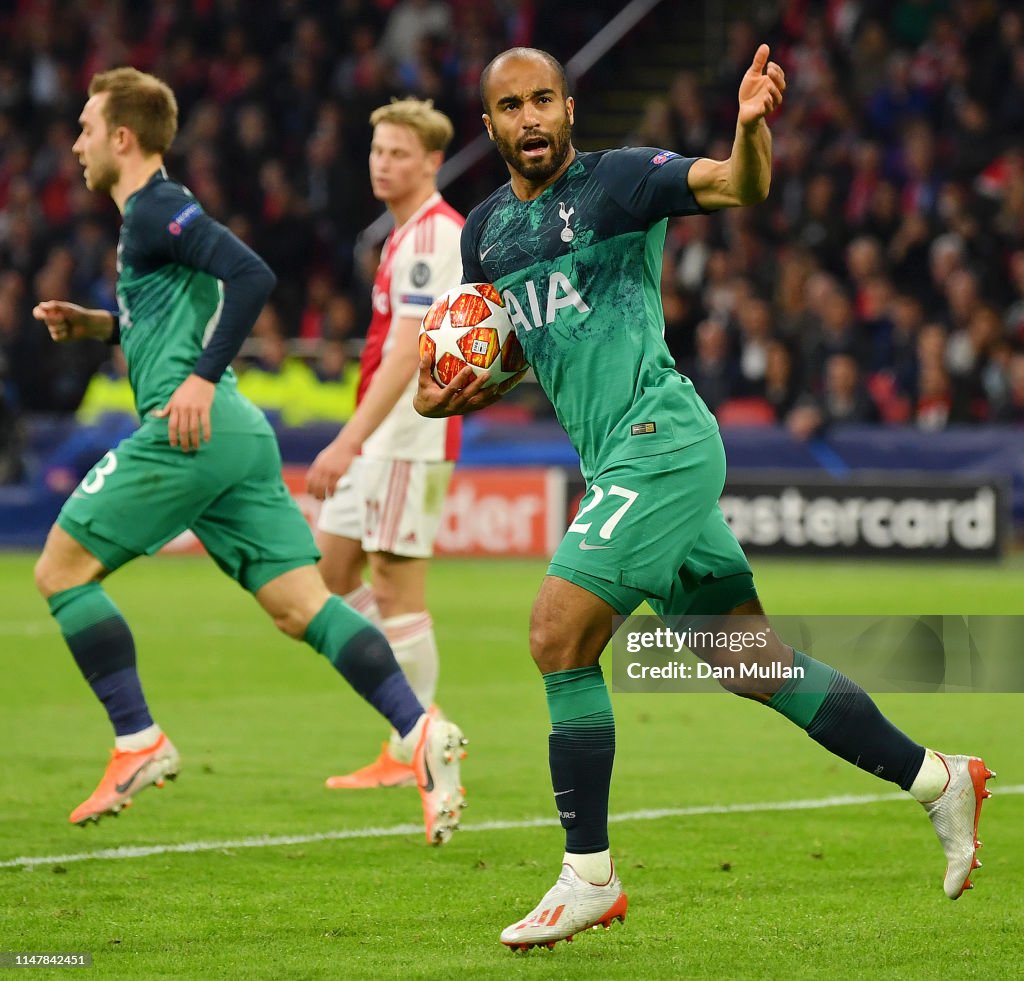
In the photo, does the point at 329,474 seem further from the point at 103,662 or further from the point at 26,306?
the point at 26,306

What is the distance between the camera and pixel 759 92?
4262mm

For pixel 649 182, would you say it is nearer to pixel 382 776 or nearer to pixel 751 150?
pixel 751 150

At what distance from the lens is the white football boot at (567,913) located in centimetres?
440

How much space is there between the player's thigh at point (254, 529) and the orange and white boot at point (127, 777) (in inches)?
24.2

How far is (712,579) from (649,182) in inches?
41.6

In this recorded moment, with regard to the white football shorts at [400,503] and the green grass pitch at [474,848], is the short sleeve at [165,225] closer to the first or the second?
the white football shorts at [400,503]

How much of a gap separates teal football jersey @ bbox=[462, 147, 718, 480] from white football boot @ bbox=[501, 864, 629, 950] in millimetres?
1032

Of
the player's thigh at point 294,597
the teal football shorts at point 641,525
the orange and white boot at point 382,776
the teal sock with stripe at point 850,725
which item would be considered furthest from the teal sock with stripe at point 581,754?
the orange and white boot at point 382,776

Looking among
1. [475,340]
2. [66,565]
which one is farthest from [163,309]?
[475,340]

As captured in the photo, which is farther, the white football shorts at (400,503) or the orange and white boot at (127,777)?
the white football shorts at (400,503)

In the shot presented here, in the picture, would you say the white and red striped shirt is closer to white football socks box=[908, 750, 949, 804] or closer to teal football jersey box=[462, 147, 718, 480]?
teal football jersey box=[462, 147, 718, 480]

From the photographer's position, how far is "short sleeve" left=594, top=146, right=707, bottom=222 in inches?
177

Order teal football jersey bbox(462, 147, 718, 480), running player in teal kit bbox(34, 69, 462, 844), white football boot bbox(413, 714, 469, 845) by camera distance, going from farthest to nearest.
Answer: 1. running player in teal kit bbox(34, 69, 462, 844)
2. white football boot bbox(413, 714, 469, 845)
3. teal football jersey bbox(462, 147, 718, 480)

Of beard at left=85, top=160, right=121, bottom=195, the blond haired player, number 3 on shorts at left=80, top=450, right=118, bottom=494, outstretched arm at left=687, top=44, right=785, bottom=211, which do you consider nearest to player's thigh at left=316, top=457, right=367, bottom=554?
the blond haired player
